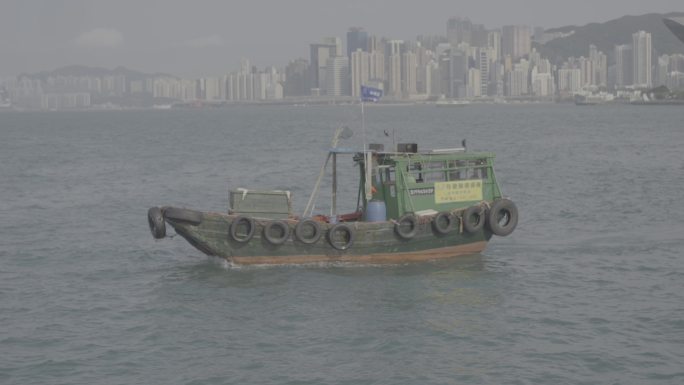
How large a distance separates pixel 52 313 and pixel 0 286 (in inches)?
111

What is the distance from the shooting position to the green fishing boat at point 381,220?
20.2m

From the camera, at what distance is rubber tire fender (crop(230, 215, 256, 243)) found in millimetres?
20000

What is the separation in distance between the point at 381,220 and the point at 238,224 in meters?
2.93

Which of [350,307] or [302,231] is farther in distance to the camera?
[302,231]

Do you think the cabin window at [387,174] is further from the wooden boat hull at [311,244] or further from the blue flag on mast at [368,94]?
the blue flag on mast at [368,94]

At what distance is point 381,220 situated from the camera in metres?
20.9

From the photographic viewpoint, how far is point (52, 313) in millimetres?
17781

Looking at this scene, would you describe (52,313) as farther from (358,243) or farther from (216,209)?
(216,209)

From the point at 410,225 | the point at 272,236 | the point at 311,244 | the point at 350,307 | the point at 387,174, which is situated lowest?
the point at 350,307

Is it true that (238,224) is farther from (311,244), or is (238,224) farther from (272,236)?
(311,244)

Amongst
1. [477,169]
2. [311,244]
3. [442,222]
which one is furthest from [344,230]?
[477,169]

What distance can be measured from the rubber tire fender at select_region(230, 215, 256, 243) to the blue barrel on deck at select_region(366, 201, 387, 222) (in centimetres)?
243

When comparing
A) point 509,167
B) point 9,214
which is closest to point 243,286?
point 9,214

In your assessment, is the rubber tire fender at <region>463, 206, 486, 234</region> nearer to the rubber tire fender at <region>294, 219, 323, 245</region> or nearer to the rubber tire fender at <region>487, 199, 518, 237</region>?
the rubber tire fender at <region>487, 199, 518, 237</region>
